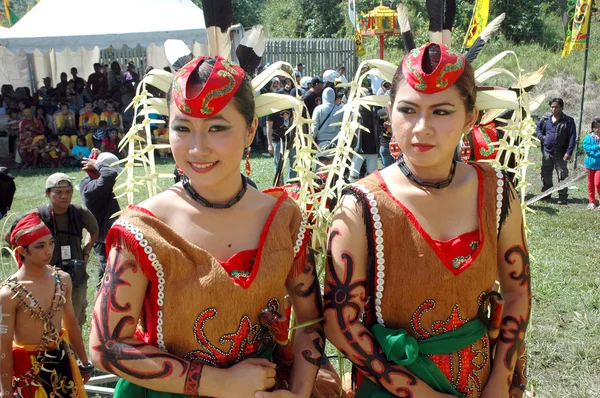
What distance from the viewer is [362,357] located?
1929 millimetres

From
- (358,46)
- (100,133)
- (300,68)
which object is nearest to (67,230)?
(100,133)

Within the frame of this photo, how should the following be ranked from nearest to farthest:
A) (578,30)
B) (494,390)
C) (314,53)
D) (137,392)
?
(137,392)
(494,390)
(578,30)
(314,53)

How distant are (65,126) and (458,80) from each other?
12.8 metres

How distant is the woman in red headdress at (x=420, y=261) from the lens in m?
1.89

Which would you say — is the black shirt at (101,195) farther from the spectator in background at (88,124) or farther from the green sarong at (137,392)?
the spectator in background at (88,124)

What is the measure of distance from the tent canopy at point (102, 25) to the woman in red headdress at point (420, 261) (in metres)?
10.2

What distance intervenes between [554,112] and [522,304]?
891 centimetres

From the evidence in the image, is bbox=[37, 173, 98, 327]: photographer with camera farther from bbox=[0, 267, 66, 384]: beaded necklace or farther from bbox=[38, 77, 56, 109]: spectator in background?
bbox=[38, 77, 56, 109]: spectator in background

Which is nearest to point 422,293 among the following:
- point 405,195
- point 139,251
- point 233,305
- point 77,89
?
point 405,195

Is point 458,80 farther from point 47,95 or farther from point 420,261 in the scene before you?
point 47,95

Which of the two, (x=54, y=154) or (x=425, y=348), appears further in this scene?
(x=54, y=154)

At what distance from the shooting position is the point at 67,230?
4609 mm

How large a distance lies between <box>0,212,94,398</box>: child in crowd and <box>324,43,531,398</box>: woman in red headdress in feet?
6.79

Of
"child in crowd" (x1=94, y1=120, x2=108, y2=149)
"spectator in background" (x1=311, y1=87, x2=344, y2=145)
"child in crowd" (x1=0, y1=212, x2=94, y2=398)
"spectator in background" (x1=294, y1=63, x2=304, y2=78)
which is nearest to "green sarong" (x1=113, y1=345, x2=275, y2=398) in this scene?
"child in crowd" (x1=0, y1=212, x2=94, y2=398)
